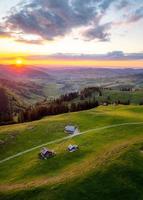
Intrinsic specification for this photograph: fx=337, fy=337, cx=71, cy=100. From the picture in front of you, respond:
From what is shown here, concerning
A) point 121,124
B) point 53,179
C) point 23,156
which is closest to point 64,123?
point 121,124

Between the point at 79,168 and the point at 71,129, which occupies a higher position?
the point at 71,129

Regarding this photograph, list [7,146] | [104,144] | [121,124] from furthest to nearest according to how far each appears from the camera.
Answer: [121,124]
[7,146]
[104,144]

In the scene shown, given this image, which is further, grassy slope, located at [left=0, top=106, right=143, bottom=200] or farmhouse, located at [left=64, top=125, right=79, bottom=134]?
farmhouse, located at [left=64, top=125, right=79, bottom=134]

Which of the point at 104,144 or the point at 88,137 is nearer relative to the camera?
the point at 104,144

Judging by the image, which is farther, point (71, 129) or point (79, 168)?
point (71, 129)

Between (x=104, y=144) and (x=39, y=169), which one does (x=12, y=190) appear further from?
(x=104, y=144)

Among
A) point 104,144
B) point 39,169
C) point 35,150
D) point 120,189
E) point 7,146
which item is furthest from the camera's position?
point 7,146

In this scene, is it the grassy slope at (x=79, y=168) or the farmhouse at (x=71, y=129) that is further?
the farmhouse at (x=71, y=129)
